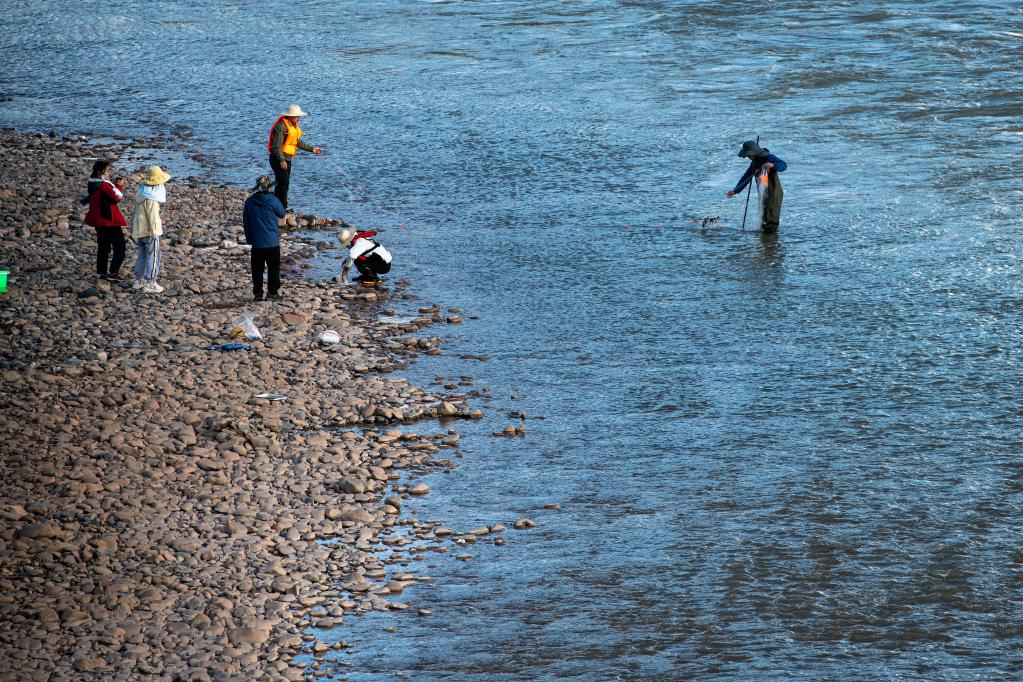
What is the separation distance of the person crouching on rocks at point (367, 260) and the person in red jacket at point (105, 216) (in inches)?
129

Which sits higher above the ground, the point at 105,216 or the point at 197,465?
the point at 105,216

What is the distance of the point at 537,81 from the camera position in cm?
3192

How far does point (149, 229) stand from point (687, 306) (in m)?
7.72

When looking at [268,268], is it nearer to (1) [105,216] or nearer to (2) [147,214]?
(2) [147,214]

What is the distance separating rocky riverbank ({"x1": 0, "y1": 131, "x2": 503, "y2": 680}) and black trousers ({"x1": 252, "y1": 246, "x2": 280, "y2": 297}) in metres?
0.26

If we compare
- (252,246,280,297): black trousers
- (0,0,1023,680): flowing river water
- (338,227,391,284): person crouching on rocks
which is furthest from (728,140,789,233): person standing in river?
(252,246,280,297): black trousers

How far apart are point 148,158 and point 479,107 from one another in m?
8.12

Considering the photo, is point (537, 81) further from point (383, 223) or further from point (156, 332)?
point (156, 332)

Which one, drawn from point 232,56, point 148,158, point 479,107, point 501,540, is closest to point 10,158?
point 148,158

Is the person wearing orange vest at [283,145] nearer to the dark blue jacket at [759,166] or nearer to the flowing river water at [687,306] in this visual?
the flowing river water at [687,306]

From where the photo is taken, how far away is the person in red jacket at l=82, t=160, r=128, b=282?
56.1ft

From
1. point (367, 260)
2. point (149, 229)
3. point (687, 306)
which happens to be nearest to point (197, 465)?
point (149, 229)

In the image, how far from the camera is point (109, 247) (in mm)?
17500

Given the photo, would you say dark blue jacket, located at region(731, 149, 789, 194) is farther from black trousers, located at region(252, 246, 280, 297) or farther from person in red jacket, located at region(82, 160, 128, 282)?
person in red jacket, located at region(82, 160, 128, 282)
